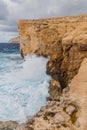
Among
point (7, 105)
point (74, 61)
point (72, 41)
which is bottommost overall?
point (7, 105)

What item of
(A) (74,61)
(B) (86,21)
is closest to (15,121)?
(A) (74,61)

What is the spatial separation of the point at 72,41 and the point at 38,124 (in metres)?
13.1

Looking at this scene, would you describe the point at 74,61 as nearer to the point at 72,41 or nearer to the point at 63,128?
the point at 72,41

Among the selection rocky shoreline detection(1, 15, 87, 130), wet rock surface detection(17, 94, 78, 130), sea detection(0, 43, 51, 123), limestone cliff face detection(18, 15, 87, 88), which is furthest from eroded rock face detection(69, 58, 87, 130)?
sea detection(0, 43, 51, 123)

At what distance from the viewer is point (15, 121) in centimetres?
2266

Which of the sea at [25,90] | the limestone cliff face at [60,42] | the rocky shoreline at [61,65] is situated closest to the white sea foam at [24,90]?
the sea at [25,90]

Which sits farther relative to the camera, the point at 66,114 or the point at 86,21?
the point at 86,21

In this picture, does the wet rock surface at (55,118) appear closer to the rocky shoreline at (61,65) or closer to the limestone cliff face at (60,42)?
the rocky shoreline at (61,65)

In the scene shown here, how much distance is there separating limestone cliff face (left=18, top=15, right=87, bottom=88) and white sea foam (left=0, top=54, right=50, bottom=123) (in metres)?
1.56

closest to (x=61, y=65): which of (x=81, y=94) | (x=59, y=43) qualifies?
(x=59, y=43)

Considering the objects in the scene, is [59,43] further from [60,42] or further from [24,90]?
[24,90]

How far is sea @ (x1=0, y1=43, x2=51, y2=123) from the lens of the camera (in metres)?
24.9

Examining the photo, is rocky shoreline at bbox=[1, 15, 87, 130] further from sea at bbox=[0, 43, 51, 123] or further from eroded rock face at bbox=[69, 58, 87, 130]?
sea at bbox=[0, 43, 51, 123]

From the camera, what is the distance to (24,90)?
29.2 metres
